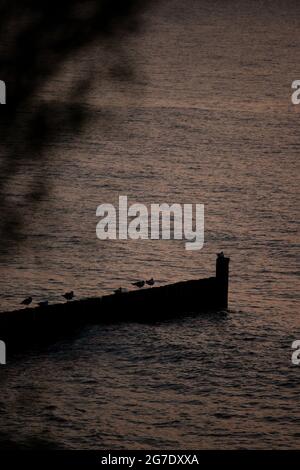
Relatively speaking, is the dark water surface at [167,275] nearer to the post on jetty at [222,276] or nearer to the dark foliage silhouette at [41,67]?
the dark foliage silhouette at [41,67]

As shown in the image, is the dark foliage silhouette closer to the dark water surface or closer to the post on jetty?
the dark water surface

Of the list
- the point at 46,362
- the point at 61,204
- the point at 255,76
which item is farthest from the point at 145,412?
the point at 255,76

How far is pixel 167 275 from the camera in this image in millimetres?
57344

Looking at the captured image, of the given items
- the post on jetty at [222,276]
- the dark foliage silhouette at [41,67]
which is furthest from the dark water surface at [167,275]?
the post on jetty at [222,276]

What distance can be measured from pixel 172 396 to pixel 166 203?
42141mm

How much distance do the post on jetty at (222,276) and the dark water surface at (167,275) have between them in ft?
3.13

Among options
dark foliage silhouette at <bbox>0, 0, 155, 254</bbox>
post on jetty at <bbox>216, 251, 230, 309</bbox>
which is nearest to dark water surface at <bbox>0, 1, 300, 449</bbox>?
dark foliage silhouette at <bbox>0, 0, 155, 254</bbox>

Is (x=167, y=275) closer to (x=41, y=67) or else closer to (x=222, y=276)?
(x=222, y=276)

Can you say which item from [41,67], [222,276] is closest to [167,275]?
[222,276]

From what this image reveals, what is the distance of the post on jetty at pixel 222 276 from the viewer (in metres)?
45.1

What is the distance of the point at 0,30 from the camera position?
5.17 metres

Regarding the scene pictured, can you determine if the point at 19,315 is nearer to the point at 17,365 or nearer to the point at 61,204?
the point at 17,365

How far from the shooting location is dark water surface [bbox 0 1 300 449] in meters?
33.5

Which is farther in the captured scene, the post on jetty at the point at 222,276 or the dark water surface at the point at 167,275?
the post on jetty at the point at 222,276
